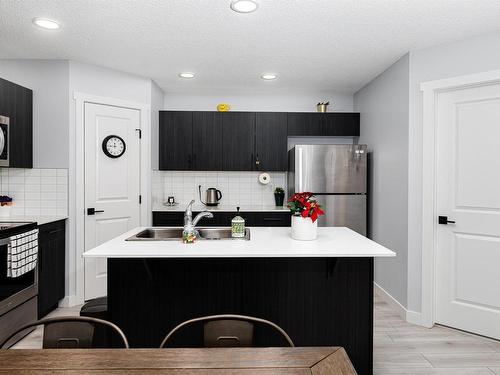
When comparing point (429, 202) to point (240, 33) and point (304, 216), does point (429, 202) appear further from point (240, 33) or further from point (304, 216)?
point (240, 33)

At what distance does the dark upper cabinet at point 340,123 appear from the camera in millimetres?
4828

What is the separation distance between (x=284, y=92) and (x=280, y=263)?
3247 millimetres

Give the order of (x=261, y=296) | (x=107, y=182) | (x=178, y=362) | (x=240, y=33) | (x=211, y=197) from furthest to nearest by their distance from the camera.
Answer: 1. (x=211, y=197)
2. (x=107, y=182)
3. (x=240, y=33)
4. (x=261, y=296)
5. (x=178, y=362)

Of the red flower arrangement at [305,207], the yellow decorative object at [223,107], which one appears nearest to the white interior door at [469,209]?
the red flower arrangement at [305,207]

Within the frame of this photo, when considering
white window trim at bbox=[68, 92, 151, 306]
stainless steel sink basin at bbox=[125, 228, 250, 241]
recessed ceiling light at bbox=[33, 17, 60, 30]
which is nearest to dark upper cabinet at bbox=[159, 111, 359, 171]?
white window trim at bbox=[68, 92, 151, 306]

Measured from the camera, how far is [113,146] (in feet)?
13.1

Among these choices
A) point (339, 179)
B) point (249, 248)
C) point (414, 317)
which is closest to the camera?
point (249, 248)

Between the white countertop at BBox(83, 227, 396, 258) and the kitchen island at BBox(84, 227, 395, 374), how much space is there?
0.02m

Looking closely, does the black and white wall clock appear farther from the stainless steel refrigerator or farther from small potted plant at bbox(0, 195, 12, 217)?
the stainless steel refrigerator

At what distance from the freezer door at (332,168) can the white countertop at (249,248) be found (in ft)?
5.69

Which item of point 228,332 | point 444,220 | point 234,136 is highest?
point 234,136

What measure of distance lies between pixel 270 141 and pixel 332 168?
0.96 meters

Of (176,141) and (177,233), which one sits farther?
(176,141)

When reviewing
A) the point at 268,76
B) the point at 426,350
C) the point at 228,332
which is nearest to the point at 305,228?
the point at 228,332
